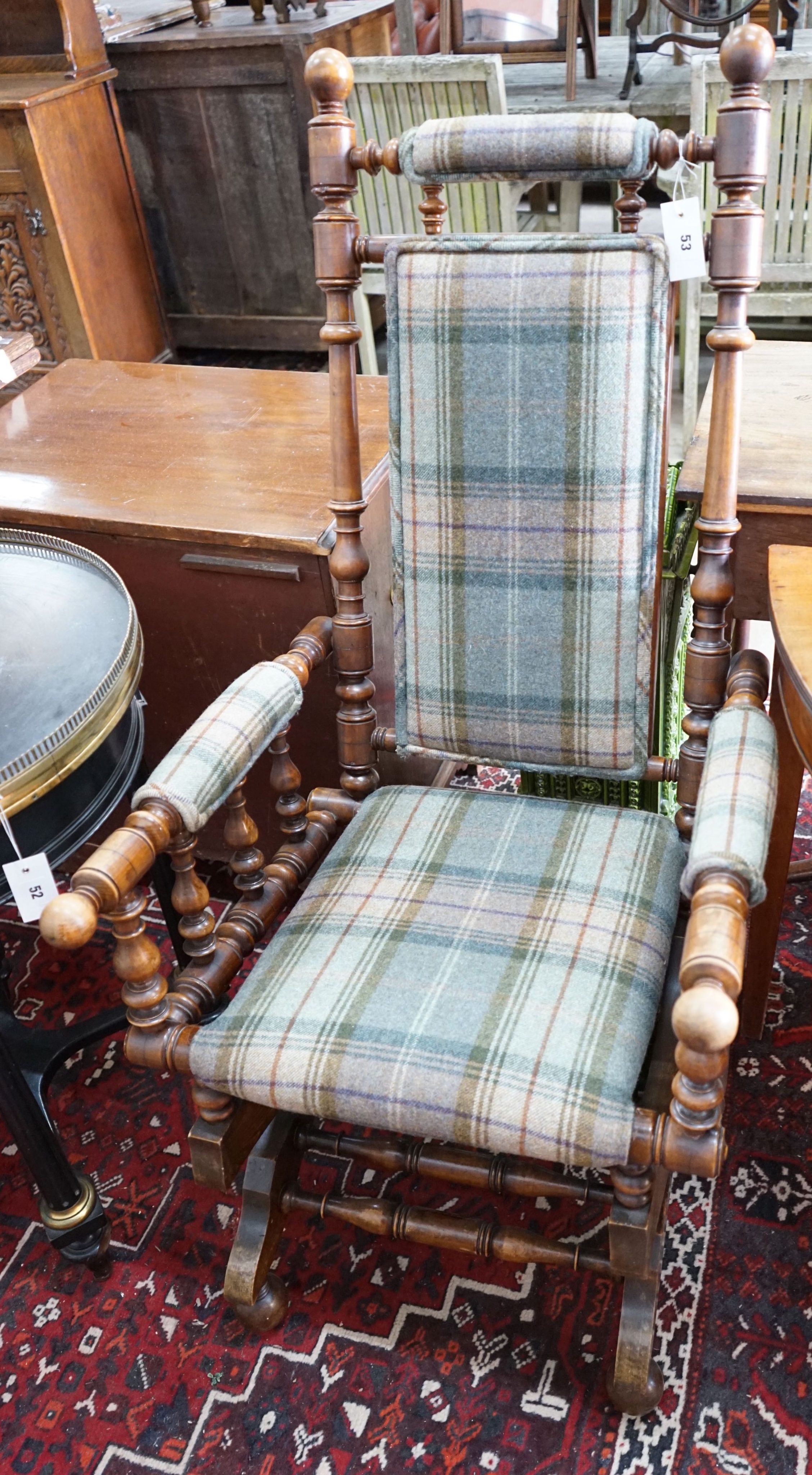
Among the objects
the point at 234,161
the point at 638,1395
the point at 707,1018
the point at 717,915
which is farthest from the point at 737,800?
the point at 234,161

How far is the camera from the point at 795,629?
4.13ft

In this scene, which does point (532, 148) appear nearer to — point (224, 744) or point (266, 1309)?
point (224, 744)

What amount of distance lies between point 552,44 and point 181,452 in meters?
2.60

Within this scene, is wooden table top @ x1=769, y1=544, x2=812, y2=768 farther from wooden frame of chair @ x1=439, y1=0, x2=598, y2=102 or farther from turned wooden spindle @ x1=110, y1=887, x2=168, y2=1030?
wooden frame of chair @ x1=439, y1=0, x2=598, y2=102

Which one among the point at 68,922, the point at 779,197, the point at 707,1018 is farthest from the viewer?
the point at 779,197

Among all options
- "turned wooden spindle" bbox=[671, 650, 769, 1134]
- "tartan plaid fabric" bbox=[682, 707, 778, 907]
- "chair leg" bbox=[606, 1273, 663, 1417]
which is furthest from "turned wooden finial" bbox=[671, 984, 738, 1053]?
"chair leg" bbox=[606, 1273, 663, 1417]

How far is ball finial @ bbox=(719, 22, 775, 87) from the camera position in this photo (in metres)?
1.11

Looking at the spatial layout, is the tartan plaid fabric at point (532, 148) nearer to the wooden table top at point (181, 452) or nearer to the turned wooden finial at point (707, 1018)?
the wooden table top at point (181, 452)

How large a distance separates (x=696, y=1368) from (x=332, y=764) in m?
1.00

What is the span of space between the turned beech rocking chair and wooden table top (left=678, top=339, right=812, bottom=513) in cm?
18

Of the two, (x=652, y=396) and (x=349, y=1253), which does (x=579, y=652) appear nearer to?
(x=652, y=396)

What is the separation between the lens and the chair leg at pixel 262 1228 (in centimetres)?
142

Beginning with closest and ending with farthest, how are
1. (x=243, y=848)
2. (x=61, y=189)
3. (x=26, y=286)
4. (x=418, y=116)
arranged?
(x=243, y=848), (x=418, y=116), (x=61, y=189), (x=26, y=286)

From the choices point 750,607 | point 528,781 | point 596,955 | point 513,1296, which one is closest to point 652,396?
point 750,607
